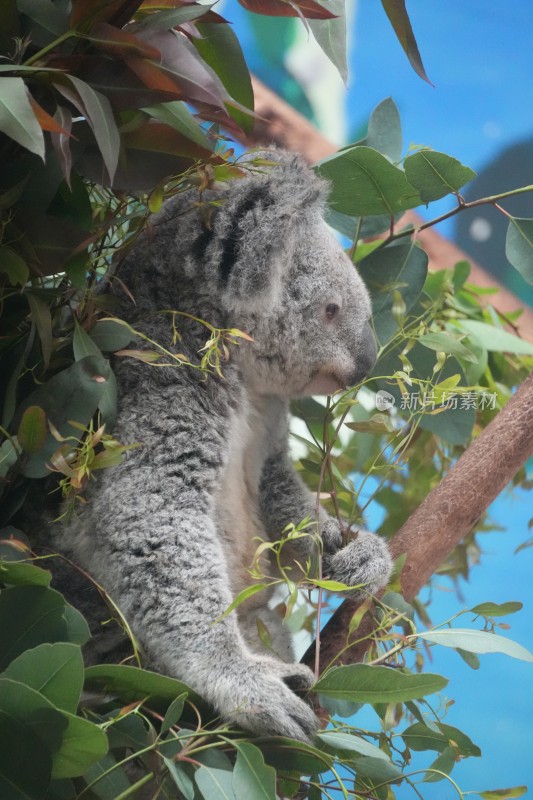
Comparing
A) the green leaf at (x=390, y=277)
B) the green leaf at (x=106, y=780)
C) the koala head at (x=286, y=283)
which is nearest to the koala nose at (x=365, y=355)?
the koala head at (x=286, y=283)

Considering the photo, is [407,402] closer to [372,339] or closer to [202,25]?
[372,339]

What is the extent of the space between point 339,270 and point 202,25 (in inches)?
17.5

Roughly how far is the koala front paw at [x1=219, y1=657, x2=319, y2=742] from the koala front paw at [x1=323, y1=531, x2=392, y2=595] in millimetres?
267

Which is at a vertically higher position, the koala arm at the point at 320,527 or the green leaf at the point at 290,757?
the koala arm at the point at 320,527

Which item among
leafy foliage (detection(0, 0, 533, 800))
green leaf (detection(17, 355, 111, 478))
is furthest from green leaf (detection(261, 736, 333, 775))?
green leaf (detection(17, 355, 111, 478))

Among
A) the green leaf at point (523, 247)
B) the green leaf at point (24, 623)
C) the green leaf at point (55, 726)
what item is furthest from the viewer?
the green leaf at point (523, 247)

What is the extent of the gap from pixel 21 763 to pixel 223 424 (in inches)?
23.3

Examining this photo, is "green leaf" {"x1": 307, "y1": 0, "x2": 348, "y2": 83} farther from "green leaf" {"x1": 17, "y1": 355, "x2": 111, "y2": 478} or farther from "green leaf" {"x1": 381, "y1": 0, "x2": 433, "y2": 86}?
"green leaf" {"x1": 17, "y1": 355, "x2": 111, "y2": 478}

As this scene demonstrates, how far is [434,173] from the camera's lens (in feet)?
4.90

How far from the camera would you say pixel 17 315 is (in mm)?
1249

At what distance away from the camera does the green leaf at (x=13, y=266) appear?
1.13 meters

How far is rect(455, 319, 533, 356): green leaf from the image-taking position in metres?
2.11

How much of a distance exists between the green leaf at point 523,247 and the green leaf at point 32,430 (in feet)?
3.01

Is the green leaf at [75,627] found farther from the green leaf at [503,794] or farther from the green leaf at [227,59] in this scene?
the green leaf at [227,59]
